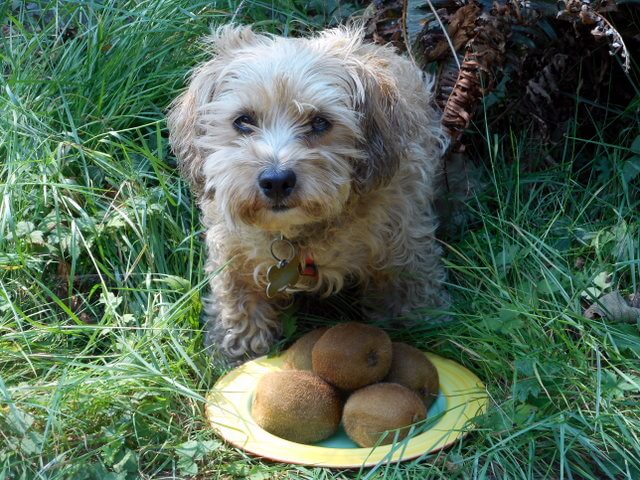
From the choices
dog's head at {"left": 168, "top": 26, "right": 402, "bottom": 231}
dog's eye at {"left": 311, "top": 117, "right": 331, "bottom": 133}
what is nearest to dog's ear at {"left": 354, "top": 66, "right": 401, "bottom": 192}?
dog's head at {"left": 168, "top": 26, "right": 402, "bottom": 231}

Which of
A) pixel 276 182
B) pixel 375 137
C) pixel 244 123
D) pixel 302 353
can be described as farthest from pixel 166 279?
pixel 375 137

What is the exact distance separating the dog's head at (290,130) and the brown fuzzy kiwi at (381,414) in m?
0.63

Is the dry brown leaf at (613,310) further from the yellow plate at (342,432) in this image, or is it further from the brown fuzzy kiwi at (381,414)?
the brown fuzzy kiwi at (381,414)

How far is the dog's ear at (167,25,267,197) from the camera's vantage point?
3.34 metres

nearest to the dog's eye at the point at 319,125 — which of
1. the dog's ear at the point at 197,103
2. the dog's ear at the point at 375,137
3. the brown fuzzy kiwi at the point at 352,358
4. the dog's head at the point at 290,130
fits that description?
the dog's head at the point at 290,130

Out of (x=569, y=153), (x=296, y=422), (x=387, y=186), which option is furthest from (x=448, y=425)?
(x=569, y=153)

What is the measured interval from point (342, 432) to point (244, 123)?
3.68 ft

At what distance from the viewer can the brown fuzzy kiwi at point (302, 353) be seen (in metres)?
3.35

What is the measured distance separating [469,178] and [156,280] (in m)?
1.50

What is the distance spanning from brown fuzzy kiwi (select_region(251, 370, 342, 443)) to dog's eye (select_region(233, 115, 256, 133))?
86cm

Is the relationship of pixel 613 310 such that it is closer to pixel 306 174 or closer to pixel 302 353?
pixel 302 353

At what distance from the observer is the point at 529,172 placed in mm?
4238

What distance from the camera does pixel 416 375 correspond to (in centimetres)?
318

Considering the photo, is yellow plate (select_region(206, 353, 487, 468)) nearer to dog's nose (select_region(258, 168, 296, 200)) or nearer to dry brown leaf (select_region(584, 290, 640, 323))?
dry brown leaf (select_region(584, 290, 640, 323))
